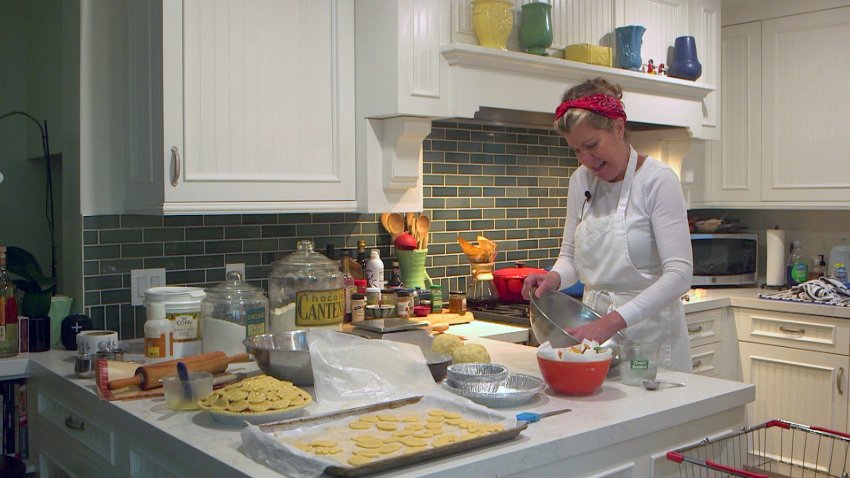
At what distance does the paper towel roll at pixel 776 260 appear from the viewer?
168 inches

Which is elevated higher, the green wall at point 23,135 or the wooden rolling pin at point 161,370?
the green wall at point 23,135

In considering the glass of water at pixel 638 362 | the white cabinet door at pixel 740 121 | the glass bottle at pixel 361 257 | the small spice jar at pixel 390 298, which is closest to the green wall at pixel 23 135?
the glass bottle at pixel 361 257

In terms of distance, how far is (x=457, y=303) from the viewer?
3258 millimetres

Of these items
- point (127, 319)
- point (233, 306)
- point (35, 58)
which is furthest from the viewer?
point (35, 58)

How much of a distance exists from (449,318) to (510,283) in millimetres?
400

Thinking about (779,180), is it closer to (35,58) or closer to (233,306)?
(233,306)

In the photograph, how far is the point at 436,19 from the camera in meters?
2.93

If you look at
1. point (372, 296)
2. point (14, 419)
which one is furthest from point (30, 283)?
point (372, 296)

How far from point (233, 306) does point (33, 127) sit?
136 centimetres

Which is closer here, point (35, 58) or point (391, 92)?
point (391, 92)

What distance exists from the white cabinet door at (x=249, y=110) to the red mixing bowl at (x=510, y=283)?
2.76 feet

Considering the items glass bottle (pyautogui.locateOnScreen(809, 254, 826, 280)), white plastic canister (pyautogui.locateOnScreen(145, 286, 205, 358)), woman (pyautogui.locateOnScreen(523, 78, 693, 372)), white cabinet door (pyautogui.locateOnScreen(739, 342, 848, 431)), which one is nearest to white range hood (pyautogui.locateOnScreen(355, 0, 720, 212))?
woman (pyautogui.locateOnScreen(523, 78, 693, 372))

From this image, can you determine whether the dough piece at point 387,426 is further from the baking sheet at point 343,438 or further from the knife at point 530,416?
the knife at point 530,416

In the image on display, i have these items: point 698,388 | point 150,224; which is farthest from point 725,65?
point 150,224
